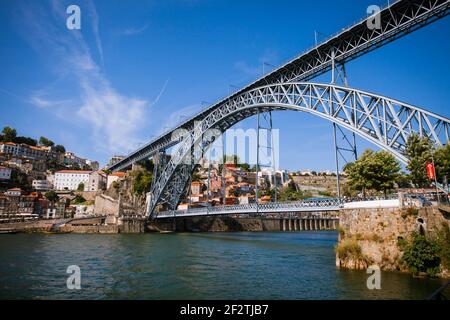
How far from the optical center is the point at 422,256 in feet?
37.9

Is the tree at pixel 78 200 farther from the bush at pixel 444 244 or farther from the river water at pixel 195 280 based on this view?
the bush at pixel 444 244

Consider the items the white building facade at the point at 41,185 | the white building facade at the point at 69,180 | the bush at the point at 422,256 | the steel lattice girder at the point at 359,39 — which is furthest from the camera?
the white building facade at the point at 69,180

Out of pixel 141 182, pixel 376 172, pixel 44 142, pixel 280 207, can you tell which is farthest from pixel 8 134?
pixel 376 172

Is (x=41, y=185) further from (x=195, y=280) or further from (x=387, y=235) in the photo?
(x=387, y=235)

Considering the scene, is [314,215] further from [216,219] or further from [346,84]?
[346,84]

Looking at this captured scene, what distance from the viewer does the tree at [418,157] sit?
1508cm

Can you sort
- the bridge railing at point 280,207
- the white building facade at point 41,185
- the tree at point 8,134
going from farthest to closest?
the tree at point 8,134, the white building facade at point 41,185, the bridge railing at point 280,207

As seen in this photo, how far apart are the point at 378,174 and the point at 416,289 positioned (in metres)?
9.58

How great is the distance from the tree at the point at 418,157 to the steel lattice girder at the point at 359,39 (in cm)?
720

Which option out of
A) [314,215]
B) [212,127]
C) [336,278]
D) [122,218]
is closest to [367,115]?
[336,278]

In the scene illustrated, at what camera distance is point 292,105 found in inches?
976

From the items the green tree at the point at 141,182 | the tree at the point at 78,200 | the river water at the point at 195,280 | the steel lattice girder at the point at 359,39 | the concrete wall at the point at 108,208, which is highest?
the steel lattice girder at the point at 359,39

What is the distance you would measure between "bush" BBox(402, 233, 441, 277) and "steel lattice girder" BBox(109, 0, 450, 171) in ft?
41.8

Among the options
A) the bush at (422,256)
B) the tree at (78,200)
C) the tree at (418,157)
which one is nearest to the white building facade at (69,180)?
the tree at (78,200)
